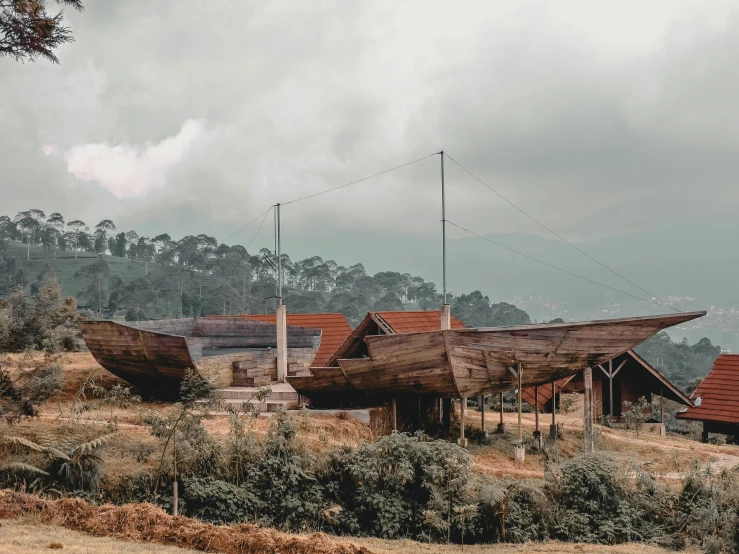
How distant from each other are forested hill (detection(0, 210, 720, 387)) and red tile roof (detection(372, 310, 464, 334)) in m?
37.8

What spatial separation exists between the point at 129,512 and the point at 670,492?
294 inches

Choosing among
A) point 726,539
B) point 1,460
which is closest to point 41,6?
point 1,460

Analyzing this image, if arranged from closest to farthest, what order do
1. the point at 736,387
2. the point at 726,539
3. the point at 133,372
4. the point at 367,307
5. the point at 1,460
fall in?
the point at 726,539, the point at 1,460, the point at 133,372, the point at 736,387, the point at 367,307

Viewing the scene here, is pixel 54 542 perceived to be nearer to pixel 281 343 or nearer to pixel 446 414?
pixel 281 343

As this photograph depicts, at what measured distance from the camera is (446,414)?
55.0 feet

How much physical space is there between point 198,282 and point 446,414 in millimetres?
55040

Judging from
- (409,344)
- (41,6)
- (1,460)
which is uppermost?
(41,6)

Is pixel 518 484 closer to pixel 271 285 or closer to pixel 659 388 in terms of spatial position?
pixel 659 388

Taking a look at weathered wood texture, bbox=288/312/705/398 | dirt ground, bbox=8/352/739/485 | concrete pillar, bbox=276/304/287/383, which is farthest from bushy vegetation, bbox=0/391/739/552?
concrete pillar, bbox=276/304/287/383

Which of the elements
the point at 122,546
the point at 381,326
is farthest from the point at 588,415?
the point at 122,546

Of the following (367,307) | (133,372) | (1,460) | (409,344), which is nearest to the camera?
(1,460)

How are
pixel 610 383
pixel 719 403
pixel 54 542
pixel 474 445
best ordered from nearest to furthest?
pixel 54 542 < pixel 474 445 < pixel 719 403 < pixel 610 383

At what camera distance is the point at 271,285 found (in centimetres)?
6744

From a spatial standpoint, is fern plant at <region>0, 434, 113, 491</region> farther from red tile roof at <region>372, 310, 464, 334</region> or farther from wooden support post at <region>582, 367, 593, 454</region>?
wooden support post at <region>582, 367, 593, 454</region>
